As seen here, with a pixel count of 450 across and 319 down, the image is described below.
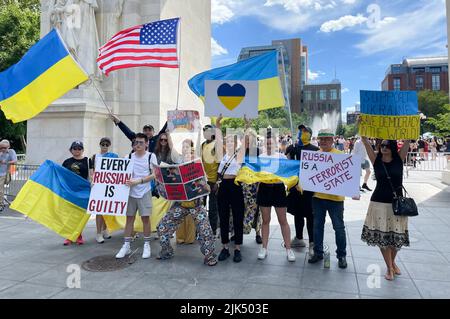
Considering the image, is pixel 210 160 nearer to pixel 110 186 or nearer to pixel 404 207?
pixel 110 186

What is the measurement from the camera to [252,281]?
449cm

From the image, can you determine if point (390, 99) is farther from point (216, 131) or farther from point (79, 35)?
point (79, 35)

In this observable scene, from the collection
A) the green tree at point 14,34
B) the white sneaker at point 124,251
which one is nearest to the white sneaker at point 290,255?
the white sneaker at point 124,251

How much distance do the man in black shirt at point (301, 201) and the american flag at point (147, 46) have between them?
2.84 meters

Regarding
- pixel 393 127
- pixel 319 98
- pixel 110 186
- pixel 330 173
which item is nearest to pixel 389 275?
pixel 330 173

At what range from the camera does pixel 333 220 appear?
4.95m

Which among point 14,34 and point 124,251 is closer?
point 124,251

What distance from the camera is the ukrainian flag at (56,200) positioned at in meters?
6.11

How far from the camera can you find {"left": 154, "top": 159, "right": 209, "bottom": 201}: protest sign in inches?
201

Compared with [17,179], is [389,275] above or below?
below

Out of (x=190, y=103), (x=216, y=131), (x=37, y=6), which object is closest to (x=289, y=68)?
(x=37, y=6)

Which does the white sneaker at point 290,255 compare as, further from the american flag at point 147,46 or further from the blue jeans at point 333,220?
the american flag at point 147,46

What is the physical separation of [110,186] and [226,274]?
2.37 m
